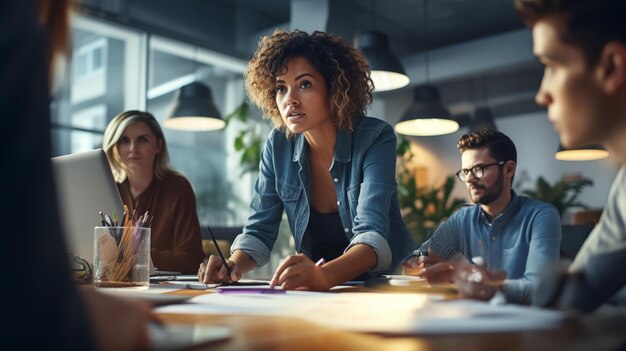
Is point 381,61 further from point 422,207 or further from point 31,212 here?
point 31,212

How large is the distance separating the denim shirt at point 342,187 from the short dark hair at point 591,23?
0.85 meters

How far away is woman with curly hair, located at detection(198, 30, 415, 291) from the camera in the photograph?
5.98 feet

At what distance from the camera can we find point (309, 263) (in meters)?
1.22

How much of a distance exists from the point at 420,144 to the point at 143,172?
797cm

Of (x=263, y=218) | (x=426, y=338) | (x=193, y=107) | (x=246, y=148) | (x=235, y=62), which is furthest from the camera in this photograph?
(x=235, y=62)

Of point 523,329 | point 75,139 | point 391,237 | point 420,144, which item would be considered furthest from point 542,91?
point 420,144

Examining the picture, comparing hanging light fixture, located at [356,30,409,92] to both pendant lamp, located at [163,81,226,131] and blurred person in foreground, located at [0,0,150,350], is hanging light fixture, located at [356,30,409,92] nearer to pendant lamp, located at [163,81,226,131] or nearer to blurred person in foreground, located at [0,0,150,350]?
pendant lamp, located at [163,81,226,131]

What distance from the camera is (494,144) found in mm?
2283

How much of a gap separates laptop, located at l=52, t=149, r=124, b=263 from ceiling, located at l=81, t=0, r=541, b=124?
4.41m

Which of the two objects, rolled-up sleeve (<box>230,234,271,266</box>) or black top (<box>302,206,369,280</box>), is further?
black top (<box>302,206,369,280</box>)

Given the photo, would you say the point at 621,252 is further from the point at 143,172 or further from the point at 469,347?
the point at 143,172

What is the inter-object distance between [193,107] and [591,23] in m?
4.38

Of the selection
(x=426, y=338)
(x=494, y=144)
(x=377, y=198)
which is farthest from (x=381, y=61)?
(x=426, y=338)

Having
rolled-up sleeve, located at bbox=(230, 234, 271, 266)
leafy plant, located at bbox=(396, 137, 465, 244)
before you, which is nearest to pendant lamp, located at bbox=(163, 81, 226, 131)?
leafy plant, located at bbox=(396, 137, 465, 244)
